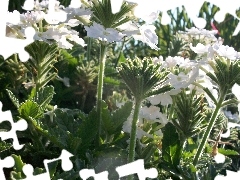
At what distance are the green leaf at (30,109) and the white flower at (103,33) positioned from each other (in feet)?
0.58

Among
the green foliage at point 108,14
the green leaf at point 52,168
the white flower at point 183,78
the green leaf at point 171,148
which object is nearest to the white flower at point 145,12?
the green foliage at point 108,14

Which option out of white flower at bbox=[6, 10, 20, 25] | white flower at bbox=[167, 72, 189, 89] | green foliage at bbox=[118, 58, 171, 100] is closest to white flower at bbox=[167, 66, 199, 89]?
white flower at bbox=[167, 72, 189, 89]

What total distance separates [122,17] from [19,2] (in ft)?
3.00

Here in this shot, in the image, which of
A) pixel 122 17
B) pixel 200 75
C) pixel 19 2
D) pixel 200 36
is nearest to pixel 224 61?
pixel 200 75

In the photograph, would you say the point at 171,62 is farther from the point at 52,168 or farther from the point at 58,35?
the point at 52,168

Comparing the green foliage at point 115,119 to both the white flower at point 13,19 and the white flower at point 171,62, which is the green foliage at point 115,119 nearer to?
the white flower at point 171,62

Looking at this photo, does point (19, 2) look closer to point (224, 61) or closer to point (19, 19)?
point (19, 19)

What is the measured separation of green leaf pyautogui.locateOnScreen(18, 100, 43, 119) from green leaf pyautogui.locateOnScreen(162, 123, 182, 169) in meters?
0.25

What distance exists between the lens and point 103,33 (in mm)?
968

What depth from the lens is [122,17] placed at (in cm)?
102

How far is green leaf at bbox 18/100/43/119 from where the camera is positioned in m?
1.02

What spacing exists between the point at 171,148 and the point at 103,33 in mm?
270

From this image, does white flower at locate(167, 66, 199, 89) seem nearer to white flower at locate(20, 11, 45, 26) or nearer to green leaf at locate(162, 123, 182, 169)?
green leaf at locate(162, 123, 182, 169)
